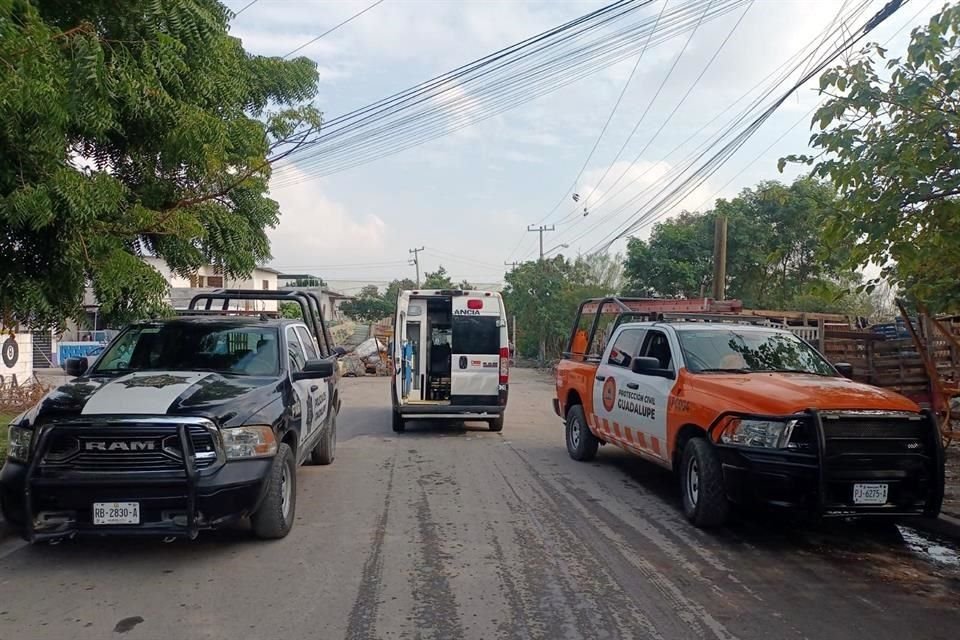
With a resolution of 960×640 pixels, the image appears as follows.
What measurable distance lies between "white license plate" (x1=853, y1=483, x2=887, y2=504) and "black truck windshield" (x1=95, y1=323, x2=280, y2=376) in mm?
5071

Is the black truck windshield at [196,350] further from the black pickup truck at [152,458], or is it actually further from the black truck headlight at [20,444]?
the black truck headlight at [20,444]

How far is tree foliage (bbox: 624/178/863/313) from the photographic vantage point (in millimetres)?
25406

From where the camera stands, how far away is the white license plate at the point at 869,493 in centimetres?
615

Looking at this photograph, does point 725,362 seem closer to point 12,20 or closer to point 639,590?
point 639,590

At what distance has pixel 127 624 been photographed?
4.64 meters

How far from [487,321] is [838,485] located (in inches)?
→ 319

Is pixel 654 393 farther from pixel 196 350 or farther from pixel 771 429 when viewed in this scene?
pixel 196 350

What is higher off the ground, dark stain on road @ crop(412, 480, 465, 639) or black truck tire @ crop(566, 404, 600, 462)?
black truck tire @ crop(566, 404, 600, 462)

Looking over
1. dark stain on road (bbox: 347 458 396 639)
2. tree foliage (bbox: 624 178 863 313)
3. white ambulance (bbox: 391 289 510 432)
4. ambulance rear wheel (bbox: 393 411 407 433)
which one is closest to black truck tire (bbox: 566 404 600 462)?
white ambulance (bbox: 391 289 510 432)

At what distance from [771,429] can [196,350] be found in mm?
5229

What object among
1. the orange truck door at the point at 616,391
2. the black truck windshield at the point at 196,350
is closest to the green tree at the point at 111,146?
the black truck windshield at the point at 196,350

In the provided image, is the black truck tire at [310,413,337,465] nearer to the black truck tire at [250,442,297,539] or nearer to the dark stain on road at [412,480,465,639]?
the black truck tire at [250,442,297,539]

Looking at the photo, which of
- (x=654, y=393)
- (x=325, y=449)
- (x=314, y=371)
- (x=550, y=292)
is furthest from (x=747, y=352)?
(x=550, y=292)

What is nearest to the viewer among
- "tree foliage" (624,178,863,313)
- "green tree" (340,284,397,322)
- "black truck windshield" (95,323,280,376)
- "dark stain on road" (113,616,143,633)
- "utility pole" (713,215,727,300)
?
"dark stain on road" (113,616,143,633)
